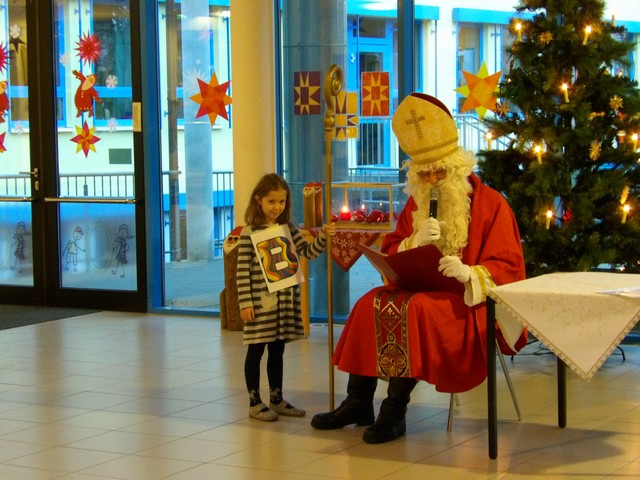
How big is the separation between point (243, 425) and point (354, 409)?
518 mm

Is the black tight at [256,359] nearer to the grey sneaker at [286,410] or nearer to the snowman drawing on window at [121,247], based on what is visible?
the grey sneaker at [286,410]

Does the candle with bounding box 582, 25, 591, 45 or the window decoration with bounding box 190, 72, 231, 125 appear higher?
the candle with bounding box 582, 25, 591, 45

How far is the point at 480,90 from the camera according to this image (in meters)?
7.20

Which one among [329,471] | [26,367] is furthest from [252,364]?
[26,367]

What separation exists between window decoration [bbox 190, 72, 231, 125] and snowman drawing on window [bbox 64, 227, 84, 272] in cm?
140

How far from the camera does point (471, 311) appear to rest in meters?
4.52

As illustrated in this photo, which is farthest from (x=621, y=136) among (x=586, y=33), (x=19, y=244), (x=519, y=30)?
(x=19, y=244)

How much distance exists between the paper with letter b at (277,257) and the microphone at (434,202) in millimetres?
728

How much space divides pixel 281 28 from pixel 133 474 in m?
4.22

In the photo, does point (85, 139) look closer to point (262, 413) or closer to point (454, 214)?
point (262, 413)

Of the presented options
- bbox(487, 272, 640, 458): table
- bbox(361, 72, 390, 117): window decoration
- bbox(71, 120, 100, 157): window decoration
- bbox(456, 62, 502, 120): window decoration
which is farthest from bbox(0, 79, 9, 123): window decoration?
bbox(487, 272, 640, 458): table

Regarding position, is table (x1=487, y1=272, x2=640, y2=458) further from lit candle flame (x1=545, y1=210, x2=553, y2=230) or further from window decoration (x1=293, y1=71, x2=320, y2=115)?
window decoration (x1=293, y1=71, x2=320, y2=115)

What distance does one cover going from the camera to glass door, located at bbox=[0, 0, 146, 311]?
27.0ft

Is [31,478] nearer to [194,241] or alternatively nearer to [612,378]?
[612,378]
